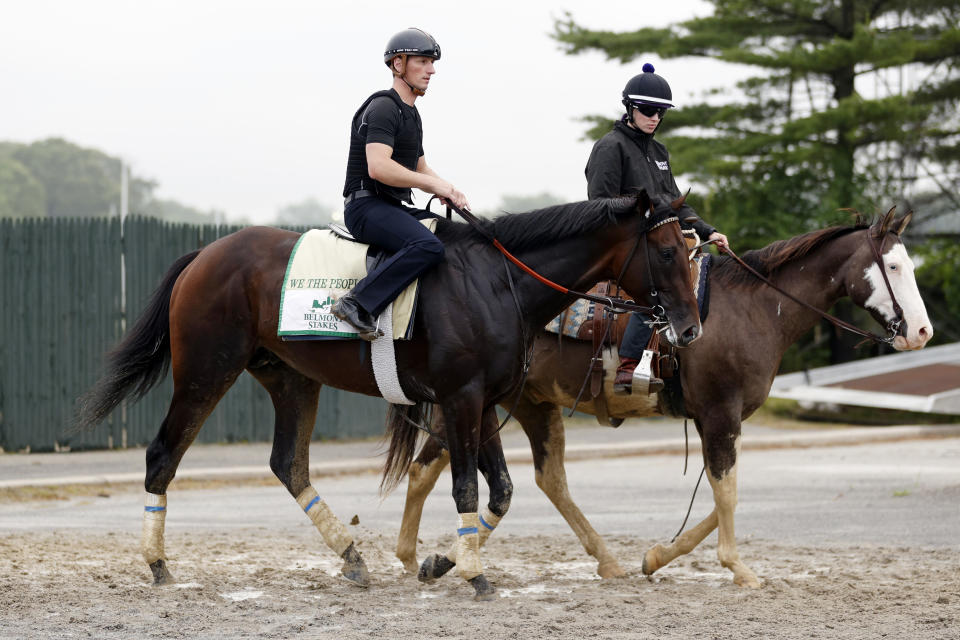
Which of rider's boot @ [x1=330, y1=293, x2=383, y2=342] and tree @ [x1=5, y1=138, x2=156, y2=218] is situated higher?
tree @ [x1=5, y1=138, x2=156, y2=218]

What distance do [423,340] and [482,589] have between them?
1339mm

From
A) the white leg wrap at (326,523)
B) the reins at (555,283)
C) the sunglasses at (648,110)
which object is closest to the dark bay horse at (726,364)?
the white leg wrap at (326,523)

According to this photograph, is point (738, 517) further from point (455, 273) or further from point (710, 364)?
point (455, 273)

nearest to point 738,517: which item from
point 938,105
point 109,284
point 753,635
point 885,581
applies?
point 885,581

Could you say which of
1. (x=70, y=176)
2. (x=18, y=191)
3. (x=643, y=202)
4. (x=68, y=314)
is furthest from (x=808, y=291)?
(x=70, y=176)

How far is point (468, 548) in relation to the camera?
5.97 m

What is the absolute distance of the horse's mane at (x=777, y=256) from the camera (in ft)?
22.2

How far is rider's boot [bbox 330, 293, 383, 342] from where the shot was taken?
5898 millimetres

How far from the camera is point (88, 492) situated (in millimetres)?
11078

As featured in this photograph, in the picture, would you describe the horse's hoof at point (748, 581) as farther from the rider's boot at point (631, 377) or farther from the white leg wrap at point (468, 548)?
the white leg wrap at point (468, 548)

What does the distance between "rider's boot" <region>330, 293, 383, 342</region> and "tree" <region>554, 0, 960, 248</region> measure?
42.6 feet

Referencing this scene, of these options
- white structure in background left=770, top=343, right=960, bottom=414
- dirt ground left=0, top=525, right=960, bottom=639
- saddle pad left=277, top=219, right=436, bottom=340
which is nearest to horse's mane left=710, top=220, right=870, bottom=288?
dirt ground left=0, top=525, right=960, bottom=639

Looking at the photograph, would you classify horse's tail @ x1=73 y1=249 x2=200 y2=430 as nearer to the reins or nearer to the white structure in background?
the reins

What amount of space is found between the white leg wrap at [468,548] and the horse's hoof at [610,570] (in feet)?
3.41
